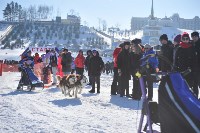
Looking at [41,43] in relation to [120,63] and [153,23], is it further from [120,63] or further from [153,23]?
[120,63]

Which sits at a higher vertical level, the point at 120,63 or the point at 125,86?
the point at 120,63

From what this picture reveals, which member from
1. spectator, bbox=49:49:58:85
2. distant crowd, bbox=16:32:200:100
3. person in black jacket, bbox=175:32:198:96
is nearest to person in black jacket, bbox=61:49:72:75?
distant crowd, bbox=16:32:200:100

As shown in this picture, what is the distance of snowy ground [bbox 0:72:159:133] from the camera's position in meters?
6.23

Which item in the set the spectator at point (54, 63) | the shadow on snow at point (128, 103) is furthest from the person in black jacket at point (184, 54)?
the spectator at point (54, 63)

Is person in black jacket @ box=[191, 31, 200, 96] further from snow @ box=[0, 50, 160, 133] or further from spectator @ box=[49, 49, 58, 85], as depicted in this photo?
spectator @ box=[49, 49, 58, 85]

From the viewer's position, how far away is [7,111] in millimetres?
8008

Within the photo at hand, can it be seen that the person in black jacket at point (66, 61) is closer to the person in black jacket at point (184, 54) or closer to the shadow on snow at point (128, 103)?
the shadow on snow at point (128, 103)

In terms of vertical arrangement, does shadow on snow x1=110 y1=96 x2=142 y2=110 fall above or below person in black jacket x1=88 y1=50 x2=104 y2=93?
below

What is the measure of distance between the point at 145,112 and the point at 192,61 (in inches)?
113

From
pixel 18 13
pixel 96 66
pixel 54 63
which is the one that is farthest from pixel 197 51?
pixel 18 13

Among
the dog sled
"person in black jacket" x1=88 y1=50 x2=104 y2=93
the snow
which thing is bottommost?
the snow

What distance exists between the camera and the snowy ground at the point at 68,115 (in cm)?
623

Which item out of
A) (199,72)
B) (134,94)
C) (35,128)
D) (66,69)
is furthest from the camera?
(66,69)

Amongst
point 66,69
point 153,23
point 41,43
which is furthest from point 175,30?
point 66,69
